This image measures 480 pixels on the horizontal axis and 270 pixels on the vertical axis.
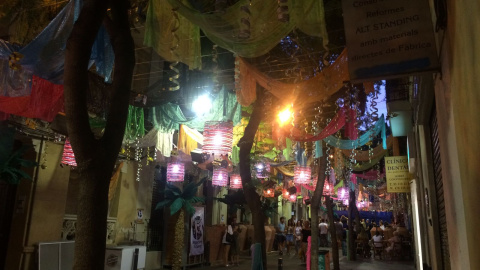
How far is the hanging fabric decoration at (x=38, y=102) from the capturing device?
7.79 metres

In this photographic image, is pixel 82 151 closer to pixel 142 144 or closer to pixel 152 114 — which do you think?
pixel 152 114

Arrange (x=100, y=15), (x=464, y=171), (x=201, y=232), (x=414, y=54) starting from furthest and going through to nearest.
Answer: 1. (x=201, y=232)
2. (x=100, y=15)
3. (x=414, y=54)
4. (x=464, y=171)

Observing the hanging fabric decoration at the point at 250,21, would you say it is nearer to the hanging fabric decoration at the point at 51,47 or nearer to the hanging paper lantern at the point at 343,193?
the hanging fabric decoration at the point at 51,47

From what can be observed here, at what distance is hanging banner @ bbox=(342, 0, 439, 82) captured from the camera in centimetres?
359

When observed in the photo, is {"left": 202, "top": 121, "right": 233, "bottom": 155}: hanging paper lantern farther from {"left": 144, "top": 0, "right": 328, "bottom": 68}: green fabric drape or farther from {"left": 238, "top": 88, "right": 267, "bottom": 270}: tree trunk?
{"left": 144, "top": 0, "right": 328, "bottom": 68}: green fabric drape

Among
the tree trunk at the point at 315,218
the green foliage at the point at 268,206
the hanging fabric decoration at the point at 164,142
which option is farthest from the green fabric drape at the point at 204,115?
the green foliage at the point at 268,206

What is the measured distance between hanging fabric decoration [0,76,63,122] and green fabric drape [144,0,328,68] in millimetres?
3384

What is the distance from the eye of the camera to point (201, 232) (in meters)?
17.2

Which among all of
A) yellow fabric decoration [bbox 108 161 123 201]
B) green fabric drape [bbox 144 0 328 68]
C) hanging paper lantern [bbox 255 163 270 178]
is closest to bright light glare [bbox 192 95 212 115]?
green fabric drape [bbox 144 0 328 68]

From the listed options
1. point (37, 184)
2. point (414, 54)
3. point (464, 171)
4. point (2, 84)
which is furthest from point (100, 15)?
point (37, 184)

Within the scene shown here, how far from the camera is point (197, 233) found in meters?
16.8

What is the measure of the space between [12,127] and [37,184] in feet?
7.16

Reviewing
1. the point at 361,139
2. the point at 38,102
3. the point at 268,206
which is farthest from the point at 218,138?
the point at 268,206

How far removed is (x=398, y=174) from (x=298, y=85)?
5.44 metres
